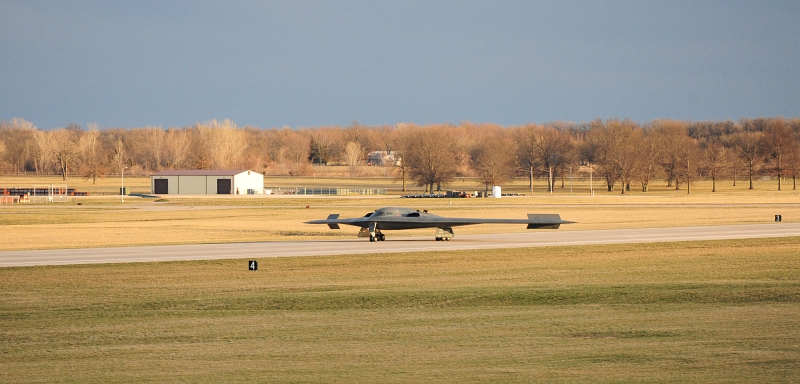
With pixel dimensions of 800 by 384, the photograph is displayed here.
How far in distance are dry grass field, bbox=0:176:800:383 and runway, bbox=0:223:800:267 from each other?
216cm

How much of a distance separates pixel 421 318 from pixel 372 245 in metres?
17.9

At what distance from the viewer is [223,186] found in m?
112

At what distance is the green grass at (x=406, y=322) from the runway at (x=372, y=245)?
2.86 meters

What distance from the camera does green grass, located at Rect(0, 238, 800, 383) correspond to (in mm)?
11133

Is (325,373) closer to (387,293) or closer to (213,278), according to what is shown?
(387,293)

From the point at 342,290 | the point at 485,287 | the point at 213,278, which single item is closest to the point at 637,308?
the point at 485,287

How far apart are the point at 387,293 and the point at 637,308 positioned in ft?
18.5

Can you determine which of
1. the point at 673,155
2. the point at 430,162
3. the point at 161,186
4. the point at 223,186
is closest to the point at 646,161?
the point at 673,155

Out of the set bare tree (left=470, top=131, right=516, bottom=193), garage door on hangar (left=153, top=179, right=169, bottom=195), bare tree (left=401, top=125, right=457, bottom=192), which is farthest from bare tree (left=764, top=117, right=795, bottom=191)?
garage door on hangar (left=153, top=179, right=169, bottom=195)

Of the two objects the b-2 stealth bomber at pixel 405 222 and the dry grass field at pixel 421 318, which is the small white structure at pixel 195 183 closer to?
the b-2 stealth bomber at pixel 405 222

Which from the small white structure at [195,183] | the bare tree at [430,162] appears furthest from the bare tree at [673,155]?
the small white structure at [195,183]

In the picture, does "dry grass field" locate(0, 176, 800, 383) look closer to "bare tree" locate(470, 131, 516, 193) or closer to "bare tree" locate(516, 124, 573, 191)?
"bare tree" locate(470, 131, 516, 193)

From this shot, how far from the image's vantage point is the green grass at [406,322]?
1113 cm

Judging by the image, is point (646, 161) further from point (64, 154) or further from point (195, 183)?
point (64, 154)
